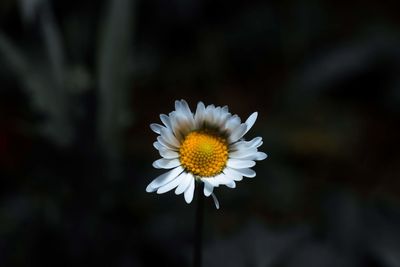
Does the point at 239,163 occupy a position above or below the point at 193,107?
below

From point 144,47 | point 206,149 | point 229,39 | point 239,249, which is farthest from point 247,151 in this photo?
point 229,39

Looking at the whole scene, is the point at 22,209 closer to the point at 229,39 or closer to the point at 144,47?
the point at 144,47

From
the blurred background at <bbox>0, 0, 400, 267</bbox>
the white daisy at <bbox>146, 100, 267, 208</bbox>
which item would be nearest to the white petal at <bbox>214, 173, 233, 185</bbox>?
the white daisy at <bbox>146, 100, 267, 208</bbox>

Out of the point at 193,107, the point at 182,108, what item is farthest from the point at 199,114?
the point at 193,107

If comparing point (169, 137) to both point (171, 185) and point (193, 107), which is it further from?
point (193, 107)

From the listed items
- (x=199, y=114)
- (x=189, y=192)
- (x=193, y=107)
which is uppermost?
(x=193, y=107)

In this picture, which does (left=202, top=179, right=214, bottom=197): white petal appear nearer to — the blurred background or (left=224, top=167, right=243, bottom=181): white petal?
(left=224, top=167, right=243, bottom=181): white petal

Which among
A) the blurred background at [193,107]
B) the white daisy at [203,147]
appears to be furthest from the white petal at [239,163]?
the blurred background at [193,107]

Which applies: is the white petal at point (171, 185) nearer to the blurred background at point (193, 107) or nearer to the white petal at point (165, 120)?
the white petal at point (165, 120)
